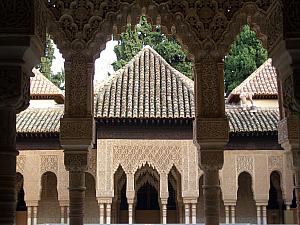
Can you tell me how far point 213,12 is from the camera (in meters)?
7.18

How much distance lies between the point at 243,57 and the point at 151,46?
715 cm

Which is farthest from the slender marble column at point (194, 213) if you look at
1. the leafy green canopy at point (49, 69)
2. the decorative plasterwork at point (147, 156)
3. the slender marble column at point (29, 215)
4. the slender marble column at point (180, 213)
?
the leafy green canopy at point (49, 69)

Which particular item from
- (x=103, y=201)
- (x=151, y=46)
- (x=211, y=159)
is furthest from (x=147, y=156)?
(x=151, y=46)

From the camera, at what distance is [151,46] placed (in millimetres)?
36000

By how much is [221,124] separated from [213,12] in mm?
1538

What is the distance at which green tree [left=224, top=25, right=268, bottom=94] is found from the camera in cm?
3158

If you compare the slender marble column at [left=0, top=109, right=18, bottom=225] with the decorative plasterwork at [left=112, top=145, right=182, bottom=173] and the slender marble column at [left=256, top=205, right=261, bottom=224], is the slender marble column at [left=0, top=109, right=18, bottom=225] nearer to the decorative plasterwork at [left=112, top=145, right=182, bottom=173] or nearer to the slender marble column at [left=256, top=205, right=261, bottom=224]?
the decorative plasterwork at [left=112, top=145, right=182, bottom=173]

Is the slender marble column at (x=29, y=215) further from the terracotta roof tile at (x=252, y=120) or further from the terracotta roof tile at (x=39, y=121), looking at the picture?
the terracotta roof tile at (x=252, y=120)

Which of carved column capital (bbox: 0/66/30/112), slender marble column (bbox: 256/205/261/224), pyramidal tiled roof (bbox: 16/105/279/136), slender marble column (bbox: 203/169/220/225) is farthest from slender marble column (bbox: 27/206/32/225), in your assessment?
Answer: carved column capital (bbox: 0/66/30/112)

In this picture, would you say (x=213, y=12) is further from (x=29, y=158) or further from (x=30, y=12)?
(x=29, y=158)

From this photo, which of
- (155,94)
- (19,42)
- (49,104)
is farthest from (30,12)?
(49,104)

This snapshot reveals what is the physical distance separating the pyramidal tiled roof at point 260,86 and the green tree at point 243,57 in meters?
6.78

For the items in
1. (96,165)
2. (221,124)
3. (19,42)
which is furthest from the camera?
(96,165)

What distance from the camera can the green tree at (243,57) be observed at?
3158 cm
